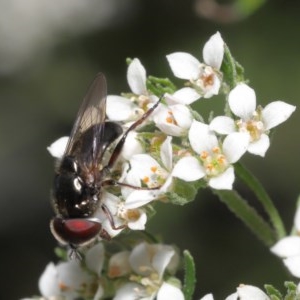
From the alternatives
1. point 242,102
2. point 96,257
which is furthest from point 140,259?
point 242,102

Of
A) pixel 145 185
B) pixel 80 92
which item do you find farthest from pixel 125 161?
pixel 80 92

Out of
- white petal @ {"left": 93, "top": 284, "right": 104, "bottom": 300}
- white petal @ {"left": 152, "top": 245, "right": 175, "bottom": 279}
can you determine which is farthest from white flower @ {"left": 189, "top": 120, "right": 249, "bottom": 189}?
white petal @ {"left": 93, "top": 284, "right": 104, "bottom": 300}

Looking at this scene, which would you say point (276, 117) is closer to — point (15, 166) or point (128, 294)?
point (128, 294)

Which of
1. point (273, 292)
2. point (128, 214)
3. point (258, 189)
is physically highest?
point (128, 214)

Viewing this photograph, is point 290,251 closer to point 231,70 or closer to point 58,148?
point 231,70

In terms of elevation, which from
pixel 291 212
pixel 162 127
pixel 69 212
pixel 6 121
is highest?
pixel 162 127

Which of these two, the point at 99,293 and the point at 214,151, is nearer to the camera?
the point at 214,151
